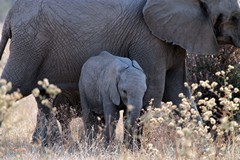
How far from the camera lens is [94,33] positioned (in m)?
8.83

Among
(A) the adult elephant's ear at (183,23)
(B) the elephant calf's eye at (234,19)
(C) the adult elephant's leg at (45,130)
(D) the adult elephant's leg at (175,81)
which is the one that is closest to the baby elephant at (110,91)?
(C) the adult elephant's leg at (45,130)

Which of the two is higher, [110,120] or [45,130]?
[110,120]

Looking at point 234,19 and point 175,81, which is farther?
point 175,81

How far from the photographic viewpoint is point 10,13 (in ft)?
29.5

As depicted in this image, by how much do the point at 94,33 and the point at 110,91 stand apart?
55.9 inches

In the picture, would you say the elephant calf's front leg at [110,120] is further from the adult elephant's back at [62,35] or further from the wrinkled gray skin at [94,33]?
the adult elephant's back at [62,35]

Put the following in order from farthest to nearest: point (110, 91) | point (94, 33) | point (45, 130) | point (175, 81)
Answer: point (175, 81) → point (94, 33) → point (45, 130) → point (110, 91)

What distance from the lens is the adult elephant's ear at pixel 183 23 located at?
8797 mm

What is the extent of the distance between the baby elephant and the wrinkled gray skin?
52 cm

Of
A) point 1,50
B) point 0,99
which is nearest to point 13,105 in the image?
point 0,99

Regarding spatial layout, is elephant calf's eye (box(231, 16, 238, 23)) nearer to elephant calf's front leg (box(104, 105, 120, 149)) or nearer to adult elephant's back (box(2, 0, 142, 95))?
adult elephant's back (box(2, 0, 142, 95))

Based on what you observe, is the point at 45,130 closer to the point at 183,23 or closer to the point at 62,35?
the point at 62,35

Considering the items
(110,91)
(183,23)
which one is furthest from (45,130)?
(183,23)

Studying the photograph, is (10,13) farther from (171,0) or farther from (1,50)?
(171,0)
